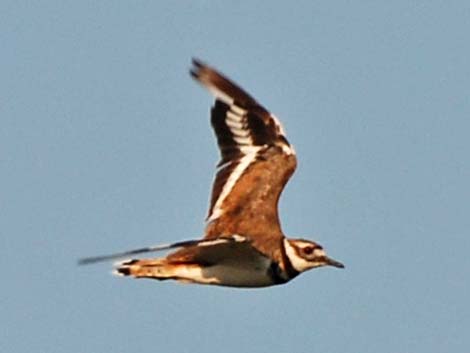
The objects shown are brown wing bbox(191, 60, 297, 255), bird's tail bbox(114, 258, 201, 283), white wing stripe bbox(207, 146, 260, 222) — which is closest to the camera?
bird's tail bbox(114, 258, 201, 283)

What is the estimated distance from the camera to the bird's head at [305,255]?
51.6 feet

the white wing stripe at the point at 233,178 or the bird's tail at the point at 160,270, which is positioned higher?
the white wing stripe at the point at 233,178

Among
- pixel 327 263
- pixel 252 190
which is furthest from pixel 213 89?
pixel 327 263

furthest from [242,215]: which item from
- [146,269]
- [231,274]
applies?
[146,269]

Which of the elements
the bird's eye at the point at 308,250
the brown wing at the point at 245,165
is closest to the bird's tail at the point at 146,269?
the brown wing at the point at 245,165

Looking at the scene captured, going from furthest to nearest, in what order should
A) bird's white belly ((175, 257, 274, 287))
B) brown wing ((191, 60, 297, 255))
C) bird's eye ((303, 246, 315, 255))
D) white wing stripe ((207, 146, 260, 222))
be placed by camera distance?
1. white wing stripe ((207, 146, 260, 222))
2. brown wing ((191, 60, 297, 255))
3. bird's eye ((303, 246, 315, 255))
4. bird's white belly ((175, 257, 274, 287))

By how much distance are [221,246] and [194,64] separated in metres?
3.86

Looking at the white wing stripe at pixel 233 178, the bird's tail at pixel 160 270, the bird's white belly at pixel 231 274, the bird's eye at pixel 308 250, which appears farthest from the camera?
the white wing stripe at pixel 233 178

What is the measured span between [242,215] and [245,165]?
106 centimetres

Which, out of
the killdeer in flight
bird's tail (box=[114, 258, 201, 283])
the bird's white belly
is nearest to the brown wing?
the killdeer in flight

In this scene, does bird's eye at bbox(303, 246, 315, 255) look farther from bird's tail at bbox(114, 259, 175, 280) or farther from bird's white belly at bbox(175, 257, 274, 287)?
bird's tail at bbox(114, 259, 175, 280)

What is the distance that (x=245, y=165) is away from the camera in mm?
17172

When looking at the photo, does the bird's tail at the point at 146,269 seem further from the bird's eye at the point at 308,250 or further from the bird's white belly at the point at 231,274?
the bird's eye at the point at 308,250

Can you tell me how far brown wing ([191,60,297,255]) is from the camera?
16.1 meters
